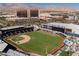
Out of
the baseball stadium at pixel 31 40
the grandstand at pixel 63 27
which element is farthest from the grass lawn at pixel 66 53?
the grandstand at pixel 63 27

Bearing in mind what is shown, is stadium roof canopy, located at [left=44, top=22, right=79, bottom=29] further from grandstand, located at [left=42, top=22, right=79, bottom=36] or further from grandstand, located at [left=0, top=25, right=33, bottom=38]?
grandstand, located at [left=0, top=25, right=33, bottom=38]

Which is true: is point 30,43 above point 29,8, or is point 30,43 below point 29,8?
below

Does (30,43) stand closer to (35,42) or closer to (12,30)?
(35,42)

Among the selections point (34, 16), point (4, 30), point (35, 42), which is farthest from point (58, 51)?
point (4, 30)

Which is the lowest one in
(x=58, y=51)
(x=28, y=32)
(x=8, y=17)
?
(x=58, y=51)

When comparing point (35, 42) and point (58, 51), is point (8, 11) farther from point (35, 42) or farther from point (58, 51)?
point (58, 51)

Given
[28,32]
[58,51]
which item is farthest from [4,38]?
[58,51]

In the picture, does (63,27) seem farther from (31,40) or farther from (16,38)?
(16,38)

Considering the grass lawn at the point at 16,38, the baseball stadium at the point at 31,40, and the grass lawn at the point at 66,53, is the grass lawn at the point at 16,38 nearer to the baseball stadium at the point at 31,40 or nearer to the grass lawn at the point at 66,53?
the baseball stadium at the point at 31,40
